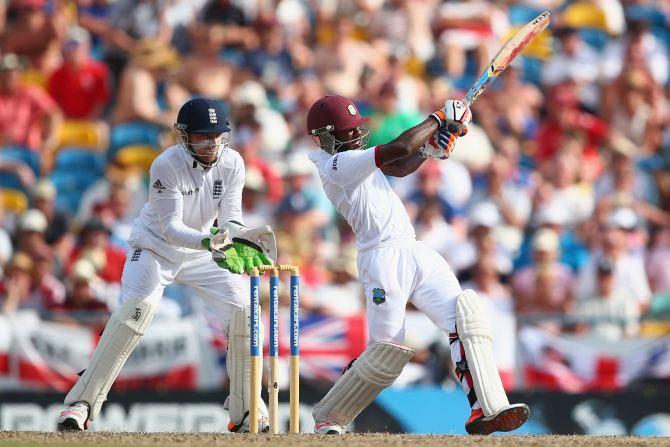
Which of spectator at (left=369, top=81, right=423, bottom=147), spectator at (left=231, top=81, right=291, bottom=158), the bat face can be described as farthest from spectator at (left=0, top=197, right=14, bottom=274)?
the bat face

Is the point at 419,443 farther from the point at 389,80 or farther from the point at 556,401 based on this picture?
the point at 389,80

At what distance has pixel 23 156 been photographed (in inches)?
513

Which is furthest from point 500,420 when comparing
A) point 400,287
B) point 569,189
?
point 569,189

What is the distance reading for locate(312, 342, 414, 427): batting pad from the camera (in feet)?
24.2

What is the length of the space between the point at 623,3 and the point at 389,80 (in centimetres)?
358

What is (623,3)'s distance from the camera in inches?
589

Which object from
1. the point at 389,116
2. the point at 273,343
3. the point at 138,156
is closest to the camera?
the point at 273,343

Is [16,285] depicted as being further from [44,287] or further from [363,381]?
[363,381]

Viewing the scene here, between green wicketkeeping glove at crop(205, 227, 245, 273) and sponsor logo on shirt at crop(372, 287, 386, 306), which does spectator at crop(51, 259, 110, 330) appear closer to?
green wicketkeeping glove at crop(205, 227, 245, 273)

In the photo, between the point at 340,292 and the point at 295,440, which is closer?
the point at 295,440

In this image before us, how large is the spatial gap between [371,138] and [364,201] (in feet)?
15.9

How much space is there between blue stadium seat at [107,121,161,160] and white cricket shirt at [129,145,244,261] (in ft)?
16.9

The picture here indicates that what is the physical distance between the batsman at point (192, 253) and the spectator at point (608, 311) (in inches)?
140

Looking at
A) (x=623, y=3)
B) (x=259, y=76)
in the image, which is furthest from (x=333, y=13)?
(x=623, y=3)
